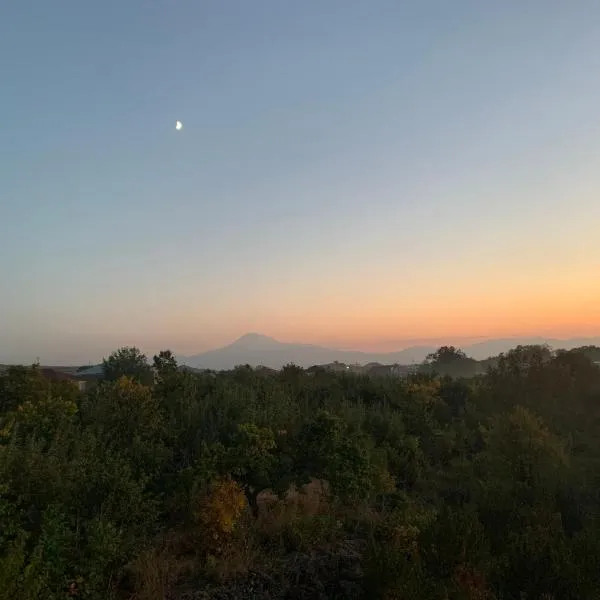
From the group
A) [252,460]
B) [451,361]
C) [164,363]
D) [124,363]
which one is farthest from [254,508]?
[451,361]

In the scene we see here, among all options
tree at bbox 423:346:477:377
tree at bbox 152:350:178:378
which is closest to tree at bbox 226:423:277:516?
tree at bbox 152:350:178:378

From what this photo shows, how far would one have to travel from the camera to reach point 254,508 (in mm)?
9312

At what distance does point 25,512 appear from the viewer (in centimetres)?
652

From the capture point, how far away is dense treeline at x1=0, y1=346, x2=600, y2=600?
245 inches

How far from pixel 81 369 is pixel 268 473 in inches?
3061

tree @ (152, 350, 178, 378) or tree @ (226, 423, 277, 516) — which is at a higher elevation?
tree @ (152, 350, 178, 378)

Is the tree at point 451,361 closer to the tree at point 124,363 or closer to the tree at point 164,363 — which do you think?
the tree at point 124,363

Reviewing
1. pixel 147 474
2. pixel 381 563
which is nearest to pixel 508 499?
pixel 381 563

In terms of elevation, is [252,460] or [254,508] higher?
[252,460]

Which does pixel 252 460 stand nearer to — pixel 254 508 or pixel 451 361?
pixel 254 508

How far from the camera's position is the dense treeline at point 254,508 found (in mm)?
6219

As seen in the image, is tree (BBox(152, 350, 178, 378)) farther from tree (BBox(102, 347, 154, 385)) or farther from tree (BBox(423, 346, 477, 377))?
tree (BBox(423, 346, 477, 377))

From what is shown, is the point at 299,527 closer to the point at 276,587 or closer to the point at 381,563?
the point at 276,587

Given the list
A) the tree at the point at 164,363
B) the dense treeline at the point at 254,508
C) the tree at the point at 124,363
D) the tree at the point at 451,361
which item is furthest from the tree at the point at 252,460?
the tree at the point at 451,361
